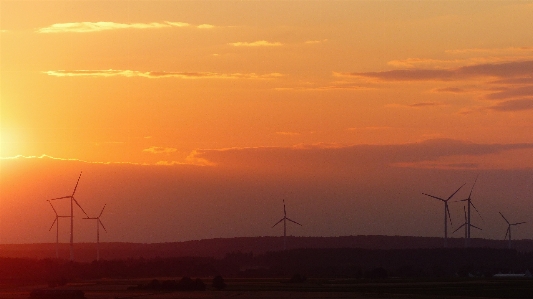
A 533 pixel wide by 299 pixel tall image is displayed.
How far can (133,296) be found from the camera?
13025cm

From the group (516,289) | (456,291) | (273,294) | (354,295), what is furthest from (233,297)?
(516,289)

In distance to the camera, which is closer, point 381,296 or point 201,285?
point 381,296

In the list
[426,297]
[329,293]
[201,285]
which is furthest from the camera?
[201,285]

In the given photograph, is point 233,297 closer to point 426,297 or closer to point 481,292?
point 426,297

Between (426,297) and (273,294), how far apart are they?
21128mm

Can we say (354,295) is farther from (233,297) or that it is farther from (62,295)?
(62,295)

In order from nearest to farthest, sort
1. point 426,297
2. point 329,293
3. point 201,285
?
point 426,297 → point 329,293 → point 201,285

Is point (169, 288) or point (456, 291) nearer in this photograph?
point (456, 291)

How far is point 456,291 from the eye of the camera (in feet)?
449

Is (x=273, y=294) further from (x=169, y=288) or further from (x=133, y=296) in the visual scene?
(x=169, y=288)

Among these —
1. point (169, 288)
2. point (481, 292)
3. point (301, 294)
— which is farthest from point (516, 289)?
point (169, 288)

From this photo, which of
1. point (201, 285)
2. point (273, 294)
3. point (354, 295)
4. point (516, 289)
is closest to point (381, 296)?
point (354, 295)

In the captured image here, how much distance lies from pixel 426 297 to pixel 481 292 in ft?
48.8

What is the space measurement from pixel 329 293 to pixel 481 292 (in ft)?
70.2
